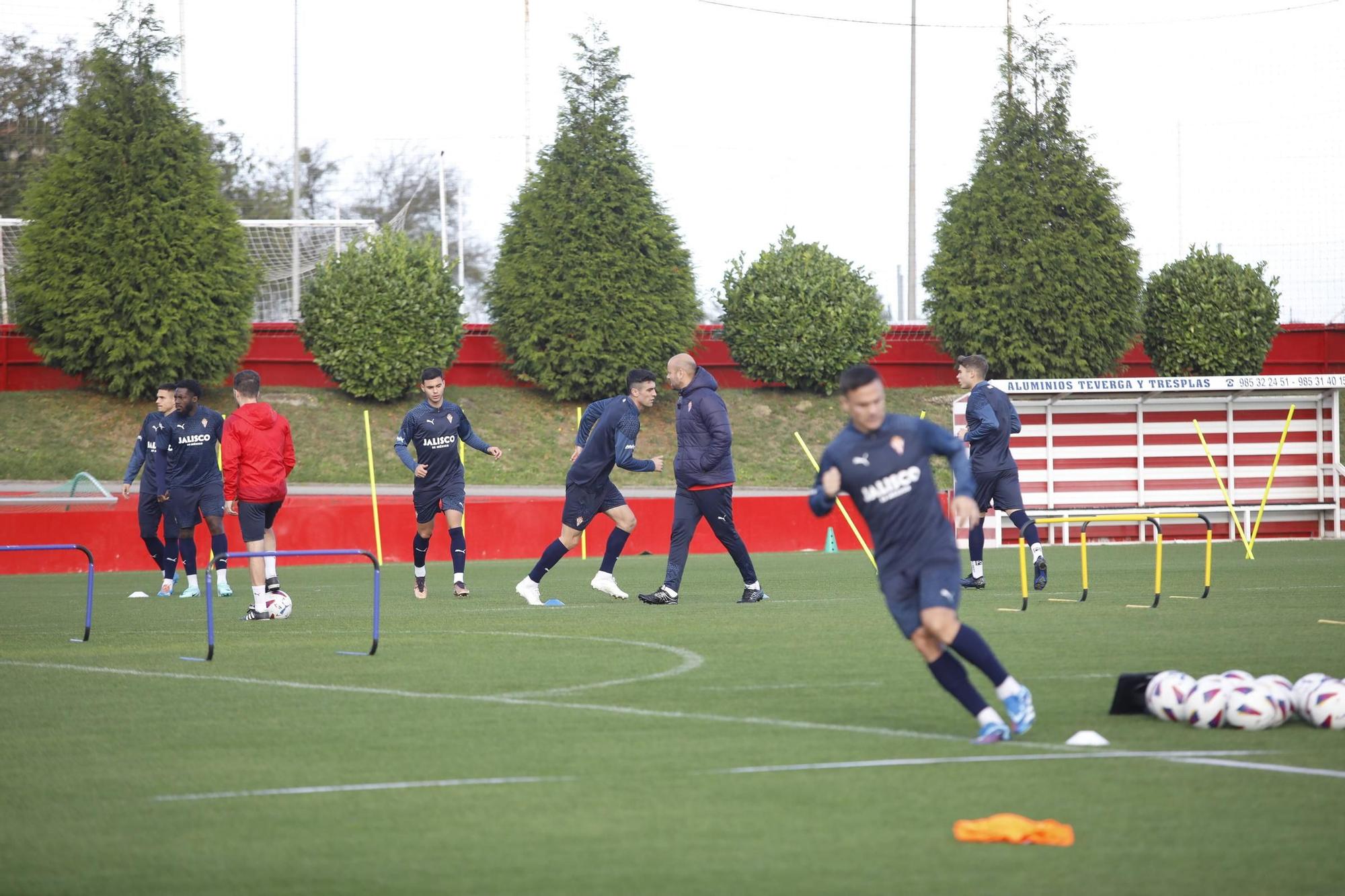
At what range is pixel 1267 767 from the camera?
629 centimetres

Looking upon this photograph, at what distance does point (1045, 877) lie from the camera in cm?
470

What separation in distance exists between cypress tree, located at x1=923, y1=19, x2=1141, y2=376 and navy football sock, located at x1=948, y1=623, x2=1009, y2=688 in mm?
30196

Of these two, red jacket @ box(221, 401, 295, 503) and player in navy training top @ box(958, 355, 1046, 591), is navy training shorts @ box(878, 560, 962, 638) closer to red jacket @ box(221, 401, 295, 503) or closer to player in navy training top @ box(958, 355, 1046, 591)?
red jacket @ box(221, 401, 295, 503)

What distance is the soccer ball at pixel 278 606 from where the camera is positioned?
528 inches

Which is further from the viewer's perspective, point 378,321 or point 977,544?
point 378,321

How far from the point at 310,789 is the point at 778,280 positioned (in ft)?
104

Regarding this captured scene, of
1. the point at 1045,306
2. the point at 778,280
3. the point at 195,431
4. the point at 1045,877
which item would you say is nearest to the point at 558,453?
the point at 778,280

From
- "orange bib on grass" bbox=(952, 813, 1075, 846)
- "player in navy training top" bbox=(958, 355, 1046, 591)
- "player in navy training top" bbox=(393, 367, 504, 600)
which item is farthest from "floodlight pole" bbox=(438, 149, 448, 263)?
"orange bib on grass" bbox=(952, 813, 1075, 846)

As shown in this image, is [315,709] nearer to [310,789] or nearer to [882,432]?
[310,789]

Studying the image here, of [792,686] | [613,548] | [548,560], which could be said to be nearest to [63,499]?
[613,548]

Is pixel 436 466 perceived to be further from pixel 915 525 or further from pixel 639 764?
pixel 639 764

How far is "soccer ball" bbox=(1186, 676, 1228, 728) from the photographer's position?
716cm

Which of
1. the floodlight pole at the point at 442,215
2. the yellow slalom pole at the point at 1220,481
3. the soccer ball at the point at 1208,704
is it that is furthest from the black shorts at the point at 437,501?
the floodlight pole at the point at 442,215

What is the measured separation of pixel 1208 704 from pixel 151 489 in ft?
42.8
